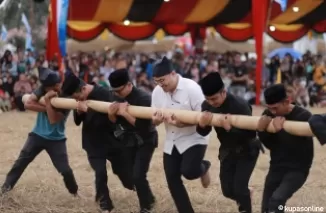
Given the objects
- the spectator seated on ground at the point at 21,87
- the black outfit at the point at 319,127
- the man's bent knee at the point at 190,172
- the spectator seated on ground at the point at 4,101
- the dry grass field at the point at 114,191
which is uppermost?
the black outfit at the point at 319,127

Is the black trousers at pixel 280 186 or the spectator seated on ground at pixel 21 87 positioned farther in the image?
the spectator seated on ground at pixel 21 87

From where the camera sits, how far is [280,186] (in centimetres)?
459

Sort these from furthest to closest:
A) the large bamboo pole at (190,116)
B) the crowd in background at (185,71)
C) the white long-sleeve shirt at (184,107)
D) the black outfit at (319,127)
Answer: the crowd in background at (185,71) < the white long-sleeve shirt at (184,107) < the large bamboo pole at (190,116) < the black outfit at (319,127)

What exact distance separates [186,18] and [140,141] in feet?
45.0

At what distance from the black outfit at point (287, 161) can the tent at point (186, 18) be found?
356 inches

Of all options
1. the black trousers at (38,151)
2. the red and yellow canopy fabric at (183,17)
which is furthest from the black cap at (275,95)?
the red and yellow canopy fabric at (183,17)

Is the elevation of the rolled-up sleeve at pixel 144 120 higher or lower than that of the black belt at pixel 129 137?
higher

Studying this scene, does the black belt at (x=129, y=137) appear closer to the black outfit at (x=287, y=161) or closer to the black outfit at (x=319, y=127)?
the black outfit at (x=287, y=161)

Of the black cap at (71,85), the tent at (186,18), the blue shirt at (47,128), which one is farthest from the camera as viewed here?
the tent at (186,18)

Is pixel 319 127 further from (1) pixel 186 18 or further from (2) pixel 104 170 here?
(1) pixel 186 18

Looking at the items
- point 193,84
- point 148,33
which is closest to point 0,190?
point 193,84

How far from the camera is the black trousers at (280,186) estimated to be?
4.48 meters

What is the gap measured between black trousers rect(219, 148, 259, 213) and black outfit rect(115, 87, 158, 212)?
825mm

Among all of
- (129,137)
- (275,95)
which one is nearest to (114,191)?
(129,137)
